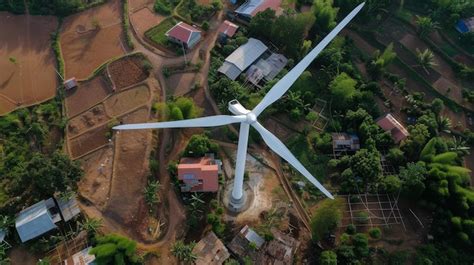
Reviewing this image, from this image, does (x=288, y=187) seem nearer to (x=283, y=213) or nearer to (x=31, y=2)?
(x=283, y=213)

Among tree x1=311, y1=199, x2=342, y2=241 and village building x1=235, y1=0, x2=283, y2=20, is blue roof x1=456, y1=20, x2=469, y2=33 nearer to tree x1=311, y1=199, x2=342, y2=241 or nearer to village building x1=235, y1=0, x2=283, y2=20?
village building x1=235, y1=0, x2=283, y2=20

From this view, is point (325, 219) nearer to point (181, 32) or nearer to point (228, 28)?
point (228, 28)

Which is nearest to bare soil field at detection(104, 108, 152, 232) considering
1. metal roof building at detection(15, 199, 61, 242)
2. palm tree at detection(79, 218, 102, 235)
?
palm tree at detection(79, 218, 102, 235)

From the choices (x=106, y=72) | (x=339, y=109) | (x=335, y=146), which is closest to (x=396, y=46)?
(x=339, y=109)

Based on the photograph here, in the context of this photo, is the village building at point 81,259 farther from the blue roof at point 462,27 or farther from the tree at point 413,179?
the blue roof at point 462,27

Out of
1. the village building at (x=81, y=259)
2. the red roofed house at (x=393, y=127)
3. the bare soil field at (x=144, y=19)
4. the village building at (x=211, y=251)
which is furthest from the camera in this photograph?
the bare soil field at (x=144, y=19)

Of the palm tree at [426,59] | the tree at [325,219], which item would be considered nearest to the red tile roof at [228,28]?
the palm tree at [426,59]
